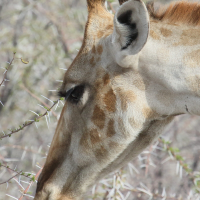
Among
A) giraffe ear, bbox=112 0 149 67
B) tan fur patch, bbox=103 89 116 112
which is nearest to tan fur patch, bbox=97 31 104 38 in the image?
giraffe ear, bbox=112 0 149 67

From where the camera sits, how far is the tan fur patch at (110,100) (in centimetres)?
204

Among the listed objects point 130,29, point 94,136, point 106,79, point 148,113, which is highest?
point 130,29

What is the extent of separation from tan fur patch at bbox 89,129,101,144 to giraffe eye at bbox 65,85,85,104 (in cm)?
22

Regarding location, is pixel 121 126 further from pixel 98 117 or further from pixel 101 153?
pixel 101 153

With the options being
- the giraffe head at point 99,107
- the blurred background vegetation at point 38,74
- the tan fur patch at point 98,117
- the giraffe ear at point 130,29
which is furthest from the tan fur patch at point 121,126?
the blurred background vegetation at point 38,74

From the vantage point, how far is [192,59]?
185cm

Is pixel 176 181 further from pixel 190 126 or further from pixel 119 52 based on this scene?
pixel 119 52

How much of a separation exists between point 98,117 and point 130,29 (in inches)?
24.0

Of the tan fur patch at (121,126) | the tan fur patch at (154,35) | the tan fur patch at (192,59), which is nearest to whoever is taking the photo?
the tan fur patch at (192,59)

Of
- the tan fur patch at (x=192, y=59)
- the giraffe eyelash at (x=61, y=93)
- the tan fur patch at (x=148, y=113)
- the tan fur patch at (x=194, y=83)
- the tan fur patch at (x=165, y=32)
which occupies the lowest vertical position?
the tan fur patch at (x=148, y=113)

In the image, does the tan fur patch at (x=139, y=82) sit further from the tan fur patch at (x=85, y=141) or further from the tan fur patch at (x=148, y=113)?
the tan fur patch at (x=85, y=141)

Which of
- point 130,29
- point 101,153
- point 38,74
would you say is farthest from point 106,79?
point 38,74

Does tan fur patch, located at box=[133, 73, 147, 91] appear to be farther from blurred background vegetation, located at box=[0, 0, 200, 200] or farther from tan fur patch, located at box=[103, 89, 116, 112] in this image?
blurred background vegetation, located at box=[0, 0, 200, 200]

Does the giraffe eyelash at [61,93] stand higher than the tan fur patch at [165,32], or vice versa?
the tan fur patch at [165,32]
